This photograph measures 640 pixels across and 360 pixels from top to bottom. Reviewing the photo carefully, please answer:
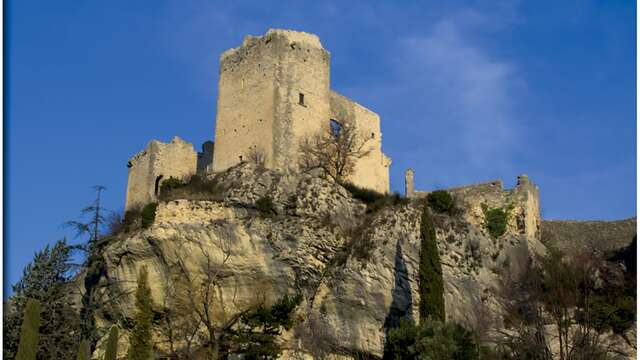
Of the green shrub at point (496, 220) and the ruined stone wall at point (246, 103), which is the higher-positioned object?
the ruined stone wall at point (246, 103)

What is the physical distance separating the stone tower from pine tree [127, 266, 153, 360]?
8707mm

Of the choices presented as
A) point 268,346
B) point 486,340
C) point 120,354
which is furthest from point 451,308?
point 120,354

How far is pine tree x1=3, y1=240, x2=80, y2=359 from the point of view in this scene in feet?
106

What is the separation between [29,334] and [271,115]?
55.8ft

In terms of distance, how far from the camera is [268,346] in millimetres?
29031

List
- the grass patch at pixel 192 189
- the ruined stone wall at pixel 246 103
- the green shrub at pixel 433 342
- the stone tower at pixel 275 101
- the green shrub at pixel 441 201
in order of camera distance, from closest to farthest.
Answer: the green shrub at pixel 433 342 → the grass patch at pixel 192 189 → the green shrub at pixel 441 201 → the stone tower at pixel 275 101 → the ruined stone wall at pixel 246 103

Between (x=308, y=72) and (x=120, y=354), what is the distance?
16593mm

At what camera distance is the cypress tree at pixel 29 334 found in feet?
79.1

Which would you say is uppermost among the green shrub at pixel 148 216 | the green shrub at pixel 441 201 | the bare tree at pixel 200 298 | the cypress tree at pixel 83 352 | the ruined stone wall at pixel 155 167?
the ruined stone wall at pixel 155 167

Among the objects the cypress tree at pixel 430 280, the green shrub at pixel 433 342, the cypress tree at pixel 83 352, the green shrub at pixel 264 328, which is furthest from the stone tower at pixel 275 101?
the cypress tree at pixel 83 352

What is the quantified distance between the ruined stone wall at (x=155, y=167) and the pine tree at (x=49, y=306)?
5519 millimetres

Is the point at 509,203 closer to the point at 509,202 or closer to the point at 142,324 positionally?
the point at 509,202

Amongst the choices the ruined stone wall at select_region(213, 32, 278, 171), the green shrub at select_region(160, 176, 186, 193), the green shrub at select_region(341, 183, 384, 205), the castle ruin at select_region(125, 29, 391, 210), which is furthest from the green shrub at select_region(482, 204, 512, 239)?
the green shrub at select_region(160, 176, 186, 193)

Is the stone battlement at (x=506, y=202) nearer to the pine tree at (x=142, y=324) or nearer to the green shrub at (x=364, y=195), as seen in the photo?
the green shrub at (x=364, y=195)
